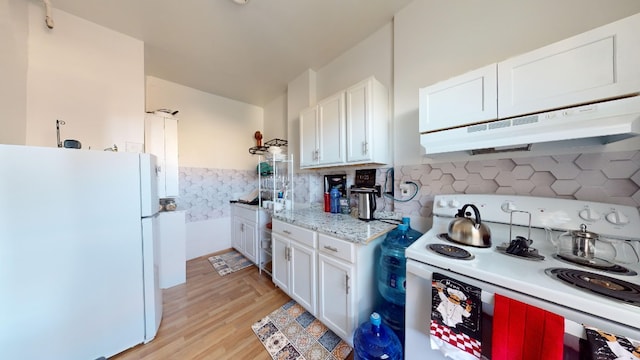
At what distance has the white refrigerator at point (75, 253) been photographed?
100cm

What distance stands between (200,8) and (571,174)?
284 cm

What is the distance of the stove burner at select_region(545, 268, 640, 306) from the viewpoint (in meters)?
0.57

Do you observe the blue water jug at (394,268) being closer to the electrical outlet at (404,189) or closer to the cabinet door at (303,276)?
the electrical outlet at (404,189)

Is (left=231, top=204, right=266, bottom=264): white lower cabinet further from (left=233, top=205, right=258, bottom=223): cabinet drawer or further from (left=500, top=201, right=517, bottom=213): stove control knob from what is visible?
(left=500, top=201, right=517, bottom=213): stove control knob

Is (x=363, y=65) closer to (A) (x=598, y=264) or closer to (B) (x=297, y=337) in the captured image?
(A) (x=598, y=264)

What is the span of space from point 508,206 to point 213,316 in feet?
7.88

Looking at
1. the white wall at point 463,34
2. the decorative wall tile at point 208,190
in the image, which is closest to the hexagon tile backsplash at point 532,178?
the white wall at point 463,34

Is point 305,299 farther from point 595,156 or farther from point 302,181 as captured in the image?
point 595,156

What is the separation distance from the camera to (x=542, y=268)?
77cm

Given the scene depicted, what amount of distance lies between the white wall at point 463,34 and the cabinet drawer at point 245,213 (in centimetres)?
191

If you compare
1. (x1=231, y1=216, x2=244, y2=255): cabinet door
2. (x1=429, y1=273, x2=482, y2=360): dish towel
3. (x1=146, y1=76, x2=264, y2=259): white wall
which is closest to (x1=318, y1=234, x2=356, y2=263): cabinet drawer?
(x1=429, y1=273, x2=482, y2=360): dish towel

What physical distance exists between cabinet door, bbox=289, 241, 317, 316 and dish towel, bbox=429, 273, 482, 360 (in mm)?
887

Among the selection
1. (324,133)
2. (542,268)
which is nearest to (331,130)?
(324,133)

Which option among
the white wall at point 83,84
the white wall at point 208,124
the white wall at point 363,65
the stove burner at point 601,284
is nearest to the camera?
the stove burner at point 601,284
